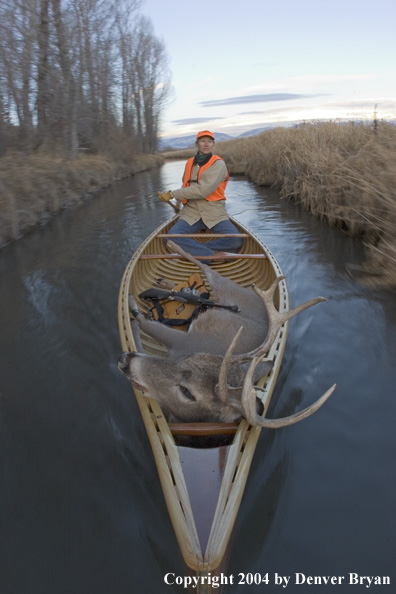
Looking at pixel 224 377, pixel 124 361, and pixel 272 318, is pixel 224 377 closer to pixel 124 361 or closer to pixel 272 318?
pixel 124 361

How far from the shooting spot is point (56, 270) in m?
8.26

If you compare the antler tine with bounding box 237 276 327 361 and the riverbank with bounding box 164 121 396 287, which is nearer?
the antler tine with bounding box 237 276 327 361

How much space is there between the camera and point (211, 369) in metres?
2.76

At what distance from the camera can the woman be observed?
20.4 ft

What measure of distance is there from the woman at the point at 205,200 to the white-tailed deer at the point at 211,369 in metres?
2.32

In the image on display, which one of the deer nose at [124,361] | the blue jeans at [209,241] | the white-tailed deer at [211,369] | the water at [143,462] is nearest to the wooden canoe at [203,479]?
the white-tailed deer at [211,369]

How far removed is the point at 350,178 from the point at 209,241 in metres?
4.09

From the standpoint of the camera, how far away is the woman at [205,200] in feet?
20.4

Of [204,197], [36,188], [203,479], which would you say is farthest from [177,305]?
[36,188]

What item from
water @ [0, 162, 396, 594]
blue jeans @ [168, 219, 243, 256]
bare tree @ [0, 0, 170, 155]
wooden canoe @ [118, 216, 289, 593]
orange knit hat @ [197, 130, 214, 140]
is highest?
bare tree @ [0, 0, 170, 155]

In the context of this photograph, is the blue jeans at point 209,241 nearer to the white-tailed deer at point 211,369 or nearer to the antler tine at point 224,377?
the white-tailed deer at point 211,369

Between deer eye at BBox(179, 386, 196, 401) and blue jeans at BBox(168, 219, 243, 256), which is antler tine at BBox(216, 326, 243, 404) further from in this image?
blue jeans at BBox(168, 219, 243, 256)

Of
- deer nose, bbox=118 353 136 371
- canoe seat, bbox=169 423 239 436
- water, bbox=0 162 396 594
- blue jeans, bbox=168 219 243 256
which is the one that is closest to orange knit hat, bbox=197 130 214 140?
blue jeans, bbox=168 219 243 256

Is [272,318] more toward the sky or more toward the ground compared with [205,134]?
more toward the ground
